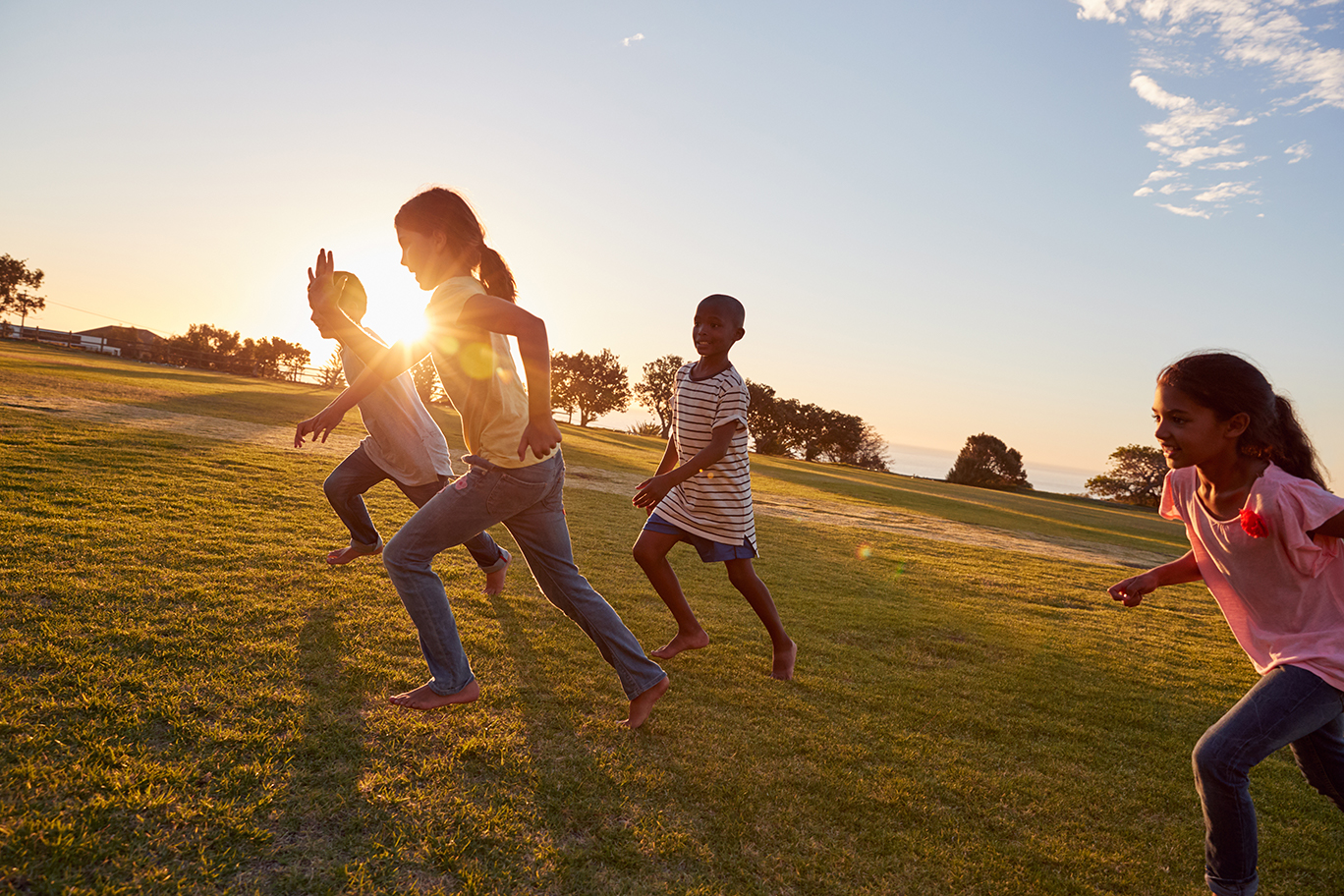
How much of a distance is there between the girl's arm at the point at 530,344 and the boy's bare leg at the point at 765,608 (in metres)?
1.64

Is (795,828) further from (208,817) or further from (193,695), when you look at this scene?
(193,695)

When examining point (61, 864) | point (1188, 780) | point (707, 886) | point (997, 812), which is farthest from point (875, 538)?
point (61, 864)

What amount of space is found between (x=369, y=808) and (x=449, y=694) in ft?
2.52

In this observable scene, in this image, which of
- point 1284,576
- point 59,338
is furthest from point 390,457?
point 59,338

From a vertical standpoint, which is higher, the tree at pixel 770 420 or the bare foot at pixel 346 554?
the tree at pixel 770 420

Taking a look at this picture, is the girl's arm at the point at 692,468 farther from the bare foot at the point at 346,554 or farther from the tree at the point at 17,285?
the tree at the point at 17,285

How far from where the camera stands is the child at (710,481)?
3707 mm

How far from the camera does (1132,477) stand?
77.1 meters

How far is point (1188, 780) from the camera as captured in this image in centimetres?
339

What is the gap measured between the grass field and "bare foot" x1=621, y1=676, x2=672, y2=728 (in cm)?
8

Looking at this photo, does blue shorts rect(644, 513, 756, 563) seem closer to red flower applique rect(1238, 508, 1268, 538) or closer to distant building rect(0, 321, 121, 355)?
red flower applique rect(1238, 508, 1268, 538)

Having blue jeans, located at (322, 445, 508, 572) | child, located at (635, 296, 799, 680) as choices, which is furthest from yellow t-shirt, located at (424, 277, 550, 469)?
blue jeans, located at (322, 445, 508, 572)

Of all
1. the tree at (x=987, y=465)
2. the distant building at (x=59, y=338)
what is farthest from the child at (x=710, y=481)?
the tree at (x=987, y=465)

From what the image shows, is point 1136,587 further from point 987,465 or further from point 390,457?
point 987,465
